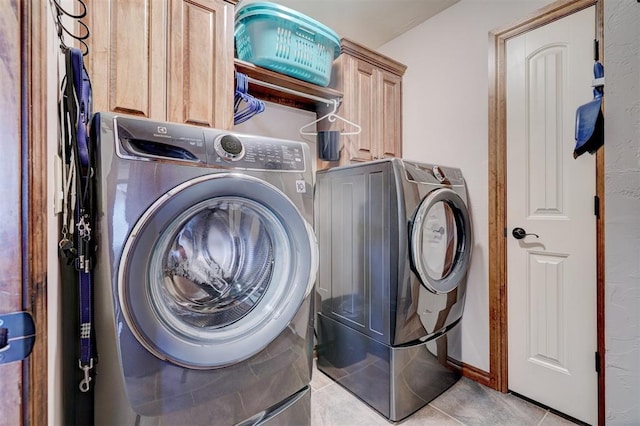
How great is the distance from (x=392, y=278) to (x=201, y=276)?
2.90 ft

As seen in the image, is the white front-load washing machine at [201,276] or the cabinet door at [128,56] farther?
the cabinet door at [128,56]

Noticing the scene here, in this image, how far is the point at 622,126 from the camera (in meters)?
0.59

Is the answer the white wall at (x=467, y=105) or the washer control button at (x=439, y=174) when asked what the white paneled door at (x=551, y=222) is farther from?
the washer control button at (x=439, y=174)

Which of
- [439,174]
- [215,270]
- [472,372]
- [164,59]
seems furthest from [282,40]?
[472,372]

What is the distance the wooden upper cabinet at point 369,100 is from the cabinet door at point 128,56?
1098 millimetres

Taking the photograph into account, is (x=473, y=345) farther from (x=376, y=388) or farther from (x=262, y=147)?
(x=262, y=147)

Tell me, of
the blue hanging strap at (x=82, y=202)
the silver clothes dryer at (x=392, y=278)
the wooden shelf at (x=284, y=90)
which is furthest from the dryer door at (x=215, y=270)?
the wooden shelf at (x=284, y=90)

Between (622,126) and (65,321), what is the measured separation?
153 cm

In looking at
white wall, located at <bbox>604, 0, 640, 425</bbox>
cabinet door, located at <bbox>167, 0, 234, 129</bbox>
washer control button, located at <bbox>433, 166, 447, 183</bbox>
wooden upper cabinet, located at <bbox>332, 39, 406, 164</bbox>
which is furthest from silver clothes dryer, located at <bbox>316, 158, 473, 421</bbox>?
white wall, located at <bbox>604, 0, 640, 425</bbox>

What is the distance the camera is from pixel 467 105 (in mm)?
1960

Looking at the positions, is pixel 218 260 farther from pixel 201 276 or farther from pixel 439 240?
pixel 439 240

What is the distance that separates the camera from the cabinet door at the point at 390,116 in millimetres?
2186

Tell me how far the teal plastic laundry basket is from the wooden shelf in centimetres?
3

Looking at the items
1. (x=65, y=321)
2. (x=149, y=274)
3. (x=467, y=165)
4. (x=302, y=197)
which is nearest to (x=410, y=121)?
(x=467, y=165)
